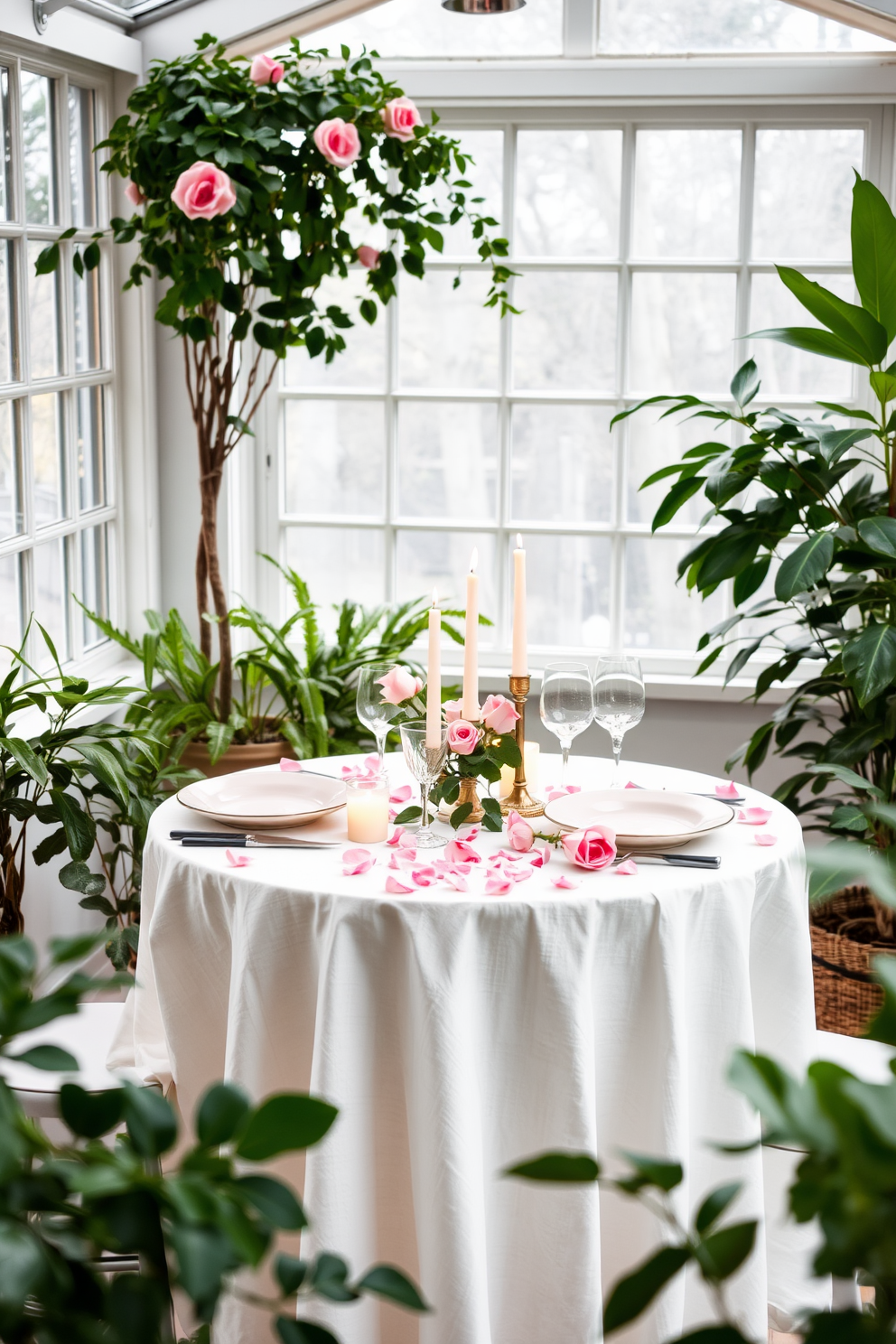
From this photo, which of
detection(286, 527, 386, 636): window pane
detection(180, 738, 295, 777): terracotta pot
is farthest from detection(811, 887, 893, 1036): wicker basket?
detection(286, 527, 386, 636): window pane

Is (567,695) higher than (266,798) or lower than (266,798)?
higher

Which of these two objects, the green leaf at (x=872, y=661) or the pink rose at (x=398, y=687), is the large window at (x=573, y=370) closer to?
the green leaf at (x=872, y=661)

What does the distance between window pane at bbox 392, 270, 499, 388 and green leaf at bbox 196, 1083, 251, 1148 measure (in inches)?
130

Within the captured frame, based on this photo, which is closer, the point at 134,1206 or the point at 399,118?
the point at 134,1206

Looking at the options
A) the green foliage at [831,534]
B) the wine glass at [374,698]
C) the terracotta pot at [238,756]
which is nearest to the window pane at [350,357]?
the terracotta pot at [238,756]

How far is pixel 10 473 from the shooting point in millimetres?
2895

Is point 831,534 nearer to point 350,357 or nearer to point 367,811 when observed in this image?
point 367,811

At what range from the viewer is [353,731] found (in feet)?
10.6

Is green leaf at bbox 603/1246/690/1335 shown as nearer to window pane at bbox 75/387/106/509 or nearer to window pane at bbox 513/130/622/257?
window pane at bbox 75/387/106/509

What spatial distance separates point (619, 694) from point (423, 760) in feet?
1.17

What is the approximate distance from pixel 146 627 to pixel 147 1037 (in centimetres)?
178

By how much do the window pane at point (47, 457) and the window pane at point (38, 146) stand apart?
1.37 feet

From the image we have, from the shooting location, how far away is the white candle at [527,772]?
204cm

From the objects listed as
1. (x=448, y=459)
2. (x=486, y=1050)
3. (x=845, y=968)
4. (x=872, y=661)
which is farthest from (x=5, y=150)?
(x=845, y=968)
